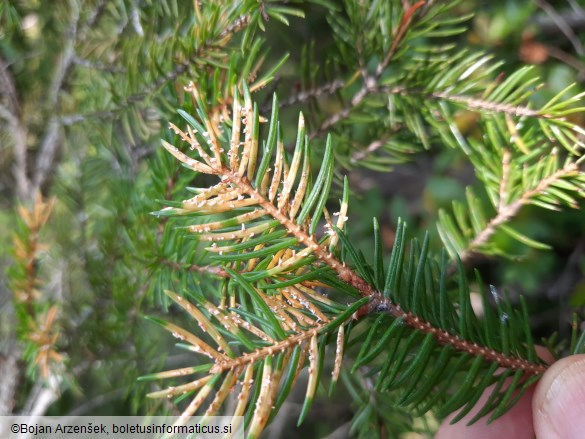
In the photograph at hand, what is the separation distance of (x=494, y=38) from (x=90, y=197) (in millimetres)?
791

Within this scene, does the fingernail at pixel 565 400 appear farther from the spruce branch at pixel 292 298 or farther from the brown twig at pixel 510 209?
the brown twig at pixel 510 209

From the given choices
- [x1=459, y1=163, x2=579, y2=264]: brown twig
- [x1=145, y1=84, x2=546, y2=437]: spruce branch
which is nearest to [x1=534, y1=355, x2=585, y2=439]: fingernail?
[x1=145, y1=84, x2=546, y2=437]: spruce branch

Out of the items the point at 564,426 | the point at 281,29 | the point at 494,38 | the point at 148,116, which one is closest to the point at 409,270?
the point at 564,426

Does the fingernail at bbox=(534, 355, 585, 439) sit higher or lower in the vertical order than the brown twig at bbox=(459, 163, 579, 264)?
lower

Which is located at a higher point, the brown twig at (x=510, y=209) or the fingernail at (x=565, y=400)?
the brown twig at (x=510, y=209)

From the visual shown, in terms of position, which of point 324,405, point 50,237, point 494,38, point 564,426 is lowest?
point 324,405

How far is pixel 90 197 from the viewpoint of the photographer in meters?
0.73

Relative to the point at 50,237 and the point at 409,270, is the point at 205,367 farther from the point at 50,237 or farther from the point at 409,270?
the point at 50,237

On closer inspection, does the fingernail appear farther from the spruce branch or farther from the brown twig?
the brown twig

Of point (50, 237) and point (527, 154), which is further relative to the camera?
point (50, 237)

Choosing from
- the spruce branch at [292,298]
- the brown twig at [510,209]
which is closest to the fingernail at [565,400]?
the spruce branch at [292,298]

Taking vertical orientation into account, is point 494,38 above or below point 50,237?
above

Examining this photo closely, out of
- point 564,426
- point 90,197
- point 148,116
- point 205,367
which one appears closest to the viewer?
point 205,367

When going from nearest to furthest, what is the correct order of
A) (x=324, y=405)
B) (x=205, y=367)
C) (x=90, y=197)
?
(x=205, y=367) → (x=90, y=197) → (x=324, y=405)
